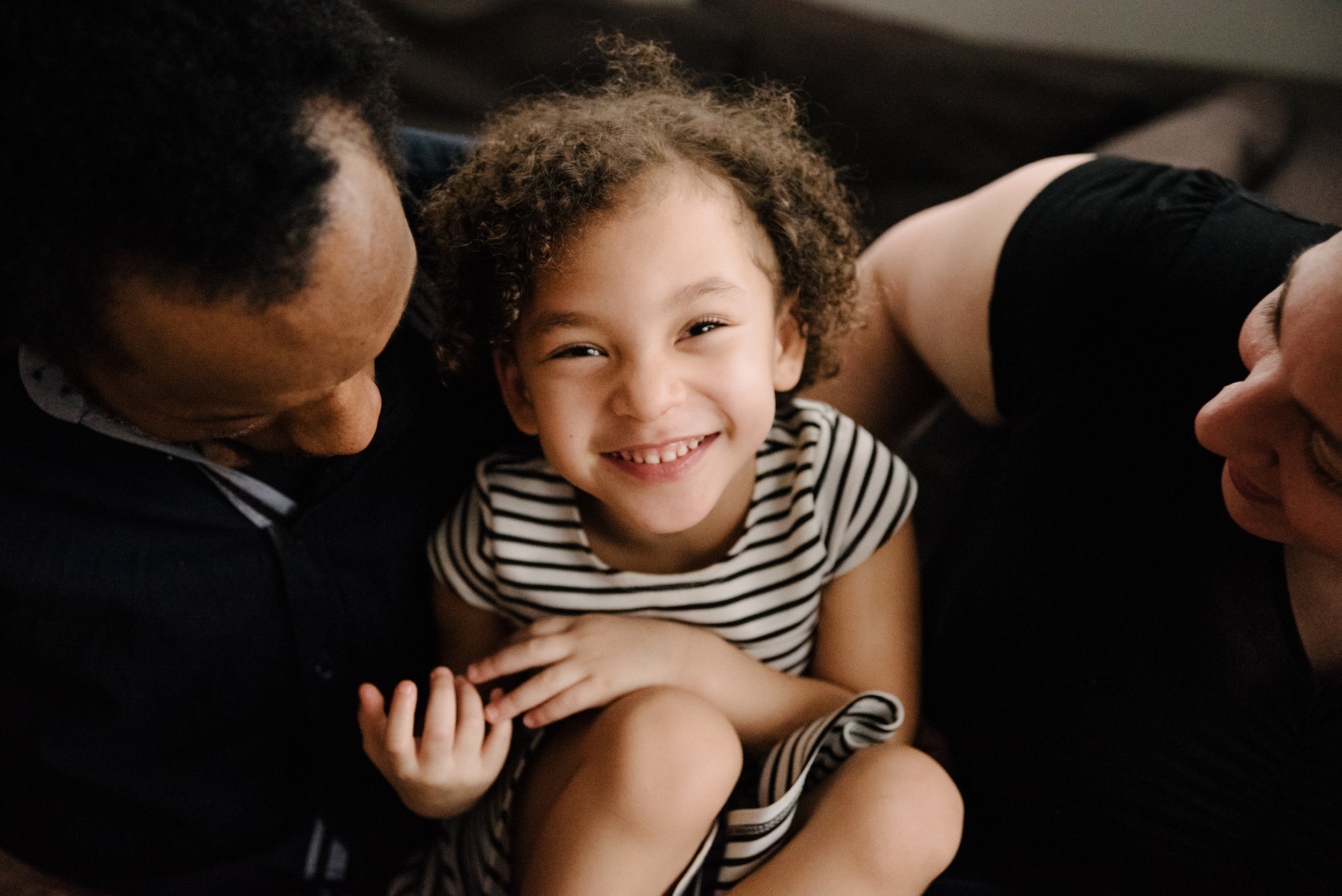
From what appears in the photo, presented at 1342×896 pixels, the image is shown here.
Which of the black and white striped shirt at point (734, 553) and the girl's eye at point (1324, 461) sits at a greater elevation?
the girl's eye at point (1324, 461)

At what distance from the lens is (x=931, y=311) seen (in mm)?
936

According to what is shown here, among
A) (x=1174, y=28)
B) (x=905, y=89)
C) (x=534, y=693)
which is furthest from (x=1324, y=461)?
(x=1174, y=28)

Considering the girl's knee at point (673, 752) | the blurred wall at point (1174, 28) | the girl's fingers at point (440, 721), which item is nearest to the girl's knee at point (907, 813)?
the girl's knee at point (673, 752)

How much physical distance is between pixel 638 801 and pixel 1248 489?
49 centimetres

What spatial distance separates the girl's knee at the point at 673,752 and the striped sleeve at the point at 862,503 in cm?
22

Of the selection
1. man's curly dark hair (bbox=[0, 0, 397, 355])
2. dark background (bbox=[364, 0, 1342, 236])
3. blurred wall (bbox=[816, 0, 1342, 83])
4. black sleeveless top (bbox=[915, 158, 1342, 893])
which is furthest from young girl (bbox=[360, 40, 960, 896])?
blurred wall (bbox=[816, 0, 1342, 83])

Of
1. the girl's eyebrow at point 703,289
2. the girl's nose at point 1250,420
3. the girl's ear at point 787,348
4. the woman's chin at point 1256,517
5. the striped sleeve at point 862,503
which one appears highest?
the girl's nose at point 1250,420

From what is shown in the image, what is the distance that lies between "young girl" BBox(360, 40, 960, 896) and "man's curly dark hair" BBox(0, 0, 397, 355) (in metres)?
0.28

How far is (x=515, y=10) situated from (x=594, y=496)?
50.3 inches

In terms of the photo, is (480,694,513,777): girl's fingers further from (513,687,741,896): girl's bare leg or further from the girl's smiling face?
the girl's smiling face

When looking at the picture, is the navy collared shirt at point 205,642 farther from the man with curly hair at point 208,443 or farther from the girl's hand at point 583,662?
the girl's hand at point 583,662

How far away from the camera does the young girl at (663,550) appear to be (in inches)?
28.3

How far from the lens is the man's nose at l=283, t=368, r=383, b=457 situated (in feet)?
2.06

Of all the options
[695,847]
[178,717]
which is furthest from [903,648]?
[178,717]
